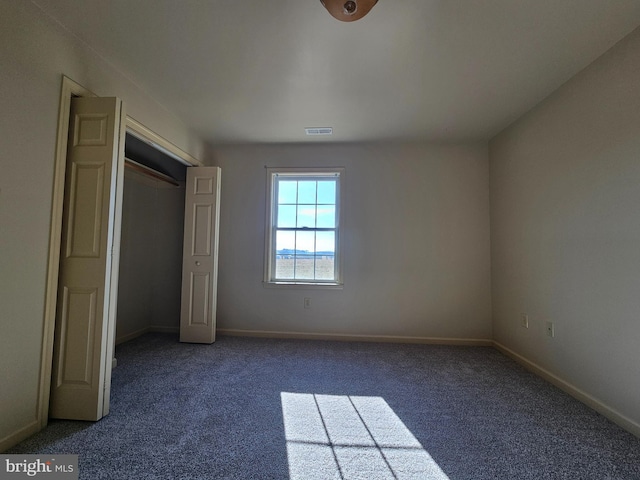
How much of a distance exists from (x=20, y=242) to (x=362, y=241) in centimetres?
308

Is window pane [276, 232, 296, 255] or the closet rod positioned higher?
the closet rod

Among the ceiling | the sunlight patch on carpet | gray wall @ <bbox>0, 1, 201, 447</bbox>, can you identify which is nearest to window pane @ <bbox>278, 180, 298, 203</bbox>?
the ceiling

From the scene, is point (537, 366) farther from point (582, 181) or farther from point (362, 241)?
point (362, 241)

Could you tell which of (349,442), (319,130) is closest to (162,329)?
(349,442)

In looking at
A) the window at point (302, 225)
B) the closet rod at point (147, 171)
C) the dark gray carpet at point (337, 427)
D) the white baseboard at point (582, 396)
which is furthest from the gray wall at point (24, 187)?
the white baseboard at point (582, 396)

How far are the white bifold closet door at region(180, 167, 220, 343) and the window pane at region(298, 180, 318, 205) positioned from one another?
1.07 meters

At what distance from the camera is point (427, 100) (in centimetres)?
264

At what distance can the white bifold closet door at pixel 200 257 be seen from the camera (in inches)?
134

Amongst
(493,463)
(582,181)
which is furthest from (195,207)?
(582,181)

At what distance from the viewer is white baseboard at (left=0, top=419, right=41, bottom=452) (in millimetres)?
1502

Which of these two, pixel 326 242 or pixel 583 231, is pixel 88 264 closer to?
pixel 326 242

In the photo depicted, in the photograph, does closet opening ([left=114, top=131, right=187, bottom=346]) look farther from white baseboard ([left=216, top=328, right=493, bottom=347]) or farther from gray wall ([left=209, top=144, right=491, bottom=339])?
white baseboard ([left=216, top=328, right=493, bottom=347])

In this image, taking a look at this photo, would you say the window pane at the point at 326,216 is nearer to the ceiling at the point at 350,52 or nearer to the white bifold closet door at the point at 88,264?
the ceiling at the point at 350,52

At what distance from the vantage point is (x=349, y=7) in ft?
4.86
